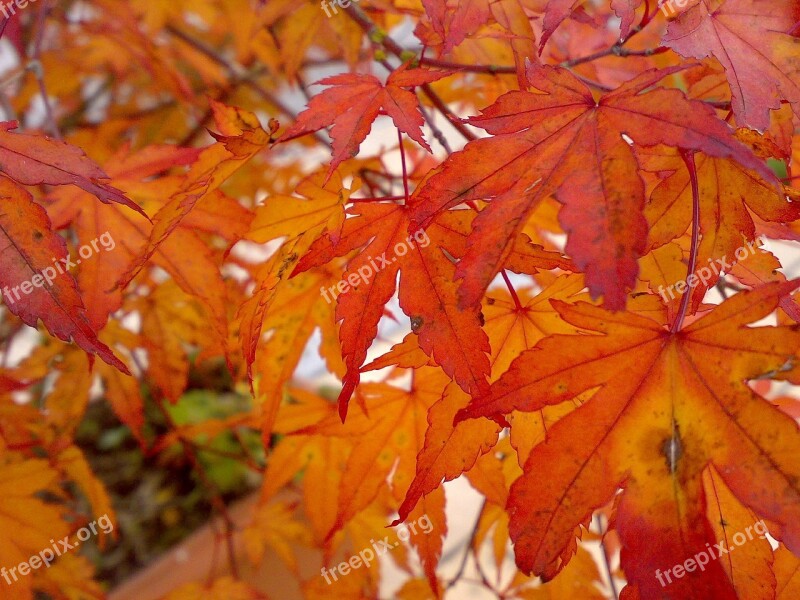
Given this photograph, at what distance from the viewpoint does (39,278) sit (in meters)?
0.42

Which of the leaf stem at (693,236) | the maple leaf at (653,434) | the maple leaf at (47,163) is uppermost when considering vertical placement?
the maple leaf at (47,163)

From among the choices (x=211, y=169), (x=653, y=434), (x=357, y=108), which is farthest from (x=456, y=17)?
(x=653, y=434)

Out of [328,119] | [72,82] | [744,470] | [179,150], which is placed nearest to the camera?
[744,470]

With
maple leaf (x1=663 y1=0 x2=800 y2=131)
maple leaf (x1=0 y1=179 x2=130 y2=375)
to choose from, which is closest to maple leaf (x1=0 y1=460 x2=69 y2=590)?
maple leaf (x1=0 y1=179 x2=130 y2=375)

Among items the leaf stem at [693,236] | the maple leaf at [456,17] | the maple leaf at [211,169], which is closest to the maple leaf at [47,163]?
the maple leaf at [211,169]

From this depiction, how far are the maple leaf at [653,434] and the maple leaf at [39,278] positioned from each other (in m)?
0.26

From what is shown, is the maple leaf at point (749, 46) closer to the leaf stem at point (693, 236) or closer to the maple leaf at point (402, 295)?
the leaf stem at point (693, 236)

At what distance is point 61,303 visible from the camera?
421mm

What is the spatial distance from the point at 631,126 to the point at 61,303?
0.37 metres

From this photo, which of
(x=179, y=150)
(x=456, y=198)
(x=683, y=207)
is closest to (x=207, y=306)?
(x=179, y=150)

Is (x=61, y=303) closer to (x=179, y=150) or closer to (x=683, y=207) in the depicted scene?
(x=179, y=150)

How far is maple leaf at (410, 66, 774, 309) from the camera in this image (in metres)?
0.35

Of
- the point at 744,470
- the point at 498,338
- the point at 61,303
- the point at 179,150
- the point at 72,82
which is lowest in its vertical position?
the point at 744,470

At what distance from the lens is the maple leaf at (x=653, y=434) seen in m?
0.36
